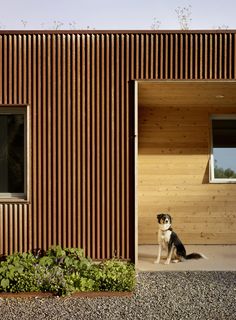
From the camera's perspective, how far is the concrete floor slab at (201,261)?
7363 mm

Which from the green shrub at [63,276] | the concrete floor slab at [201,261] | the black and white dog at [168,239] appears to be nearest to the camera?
the green shrub at [63,276]

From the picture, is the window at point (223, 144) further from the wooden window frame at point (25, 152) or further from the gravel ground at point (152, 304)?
the wooden window frame at point (25, 152)

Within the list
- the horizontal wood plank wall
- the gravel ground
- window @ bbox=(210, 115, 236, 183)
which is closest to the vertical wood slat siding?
the gravel ground

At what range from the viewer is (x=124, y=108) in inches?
283

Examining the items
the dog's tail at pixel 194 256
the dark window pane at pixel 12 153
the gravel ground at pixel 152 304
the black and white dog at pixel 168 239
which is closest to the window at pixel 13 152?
the dark window pane at pixel 12 153

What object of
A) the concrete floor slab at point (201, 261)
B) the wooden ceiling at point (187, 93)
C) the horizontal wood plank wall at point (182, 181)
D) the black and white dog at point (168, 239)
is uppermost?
the wooden ceiling at point (187, 93)

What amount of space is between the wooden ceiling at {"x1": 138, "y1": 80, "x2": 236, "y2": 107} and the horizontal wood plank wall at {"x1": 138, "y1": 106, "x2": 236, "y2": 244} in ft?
0.98

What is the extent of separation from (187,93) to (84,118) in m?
1.92

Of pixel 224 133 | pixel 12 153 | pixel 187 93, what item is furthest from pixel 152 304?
pixel 224 133

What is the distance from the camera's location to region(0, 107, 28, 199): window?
7219mm

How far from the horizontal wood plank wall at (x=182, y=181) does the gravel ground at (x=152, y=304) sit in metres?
2.64

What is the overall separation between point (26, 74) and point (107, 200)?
6.99 feet

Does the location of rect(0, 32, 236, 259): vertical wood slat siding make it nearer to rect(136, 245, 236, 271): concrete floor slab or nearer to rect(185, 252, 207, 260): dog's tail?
rect(136, 245, 236, 271): concrete floor slab

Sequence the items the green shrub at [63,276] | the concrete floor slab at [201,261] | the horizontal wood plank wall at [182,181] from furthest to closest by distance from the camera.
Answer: the horizontal wood plank wall at [182,181], the concrete floor slab at [201,261], the green shrub at [63,276]
